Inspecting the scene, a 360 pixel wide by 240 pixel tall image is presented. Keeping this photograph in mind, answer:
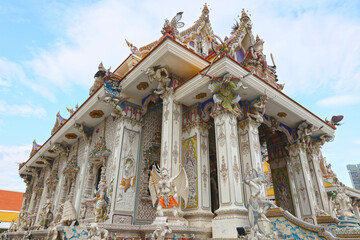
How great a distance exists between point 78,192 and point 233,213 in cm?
808

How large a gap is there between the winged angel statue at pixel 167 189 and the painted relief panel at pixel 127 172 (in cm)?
195

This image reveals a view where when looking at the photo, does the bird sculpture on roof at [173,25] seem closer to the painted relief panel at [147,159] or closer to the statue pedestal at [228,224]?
the painted relief panel at [147,159]

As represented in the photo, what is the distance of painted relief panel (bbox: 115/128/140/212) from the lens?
8062 millimetres

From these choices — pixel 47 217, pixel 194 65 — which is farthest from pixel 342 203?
pixel 47 217

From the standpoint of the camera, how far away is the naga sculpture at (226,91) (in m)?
6.91

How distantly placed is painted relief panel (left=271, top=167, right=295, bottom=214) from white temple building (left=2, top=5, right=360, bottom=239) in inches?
2.1

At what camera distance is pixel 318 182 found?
10250 millimetres

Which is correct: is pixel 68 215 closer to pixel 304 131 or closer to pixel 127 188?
pixel 127 188

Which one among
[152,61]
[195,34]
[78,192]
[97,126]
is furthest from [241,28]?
[78,192]

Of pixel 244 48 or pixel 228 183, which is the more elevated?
pixel 244 48

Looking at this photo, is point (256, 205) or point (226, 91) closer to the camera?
point (256, 205)

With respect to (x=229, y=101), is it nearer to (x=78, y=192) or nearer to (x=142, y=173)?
(x=142, y=173)

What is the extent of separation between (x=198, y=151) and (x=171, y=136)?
3.24 feet

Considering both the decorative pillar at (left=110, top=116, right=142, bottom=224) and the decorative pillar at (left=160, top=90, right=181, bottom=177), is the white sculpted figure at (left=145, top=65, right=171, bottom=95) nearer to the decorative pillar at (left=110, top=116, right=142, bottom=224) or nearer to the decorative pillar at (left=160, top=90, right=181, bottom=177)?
the decorative pillar at (left=160, top=90, right=181, bottom=177)
